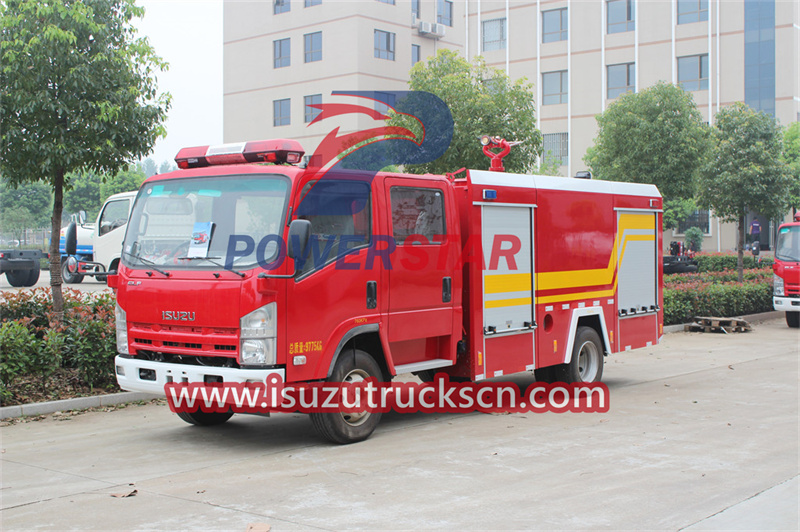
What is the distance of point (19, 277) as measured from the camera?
84.4 ft

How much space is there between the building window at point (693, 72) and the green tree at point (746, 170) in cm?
2451

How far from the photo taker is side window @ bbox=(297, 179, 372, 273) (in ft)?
23.8

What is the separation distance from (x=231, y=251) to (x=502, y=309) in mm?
3364

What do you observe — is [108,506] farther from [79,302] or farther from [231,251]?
[79,302]

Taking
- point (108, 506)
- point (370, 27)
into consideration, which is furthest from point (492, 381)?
point (370, 27)

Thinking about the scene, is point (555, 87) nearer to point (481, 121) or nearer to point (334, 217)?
point (481, 121)

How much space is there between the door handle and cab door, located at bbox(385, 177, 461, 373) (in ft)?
0.68

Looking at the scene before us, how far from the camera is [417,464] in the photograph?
22.9ft

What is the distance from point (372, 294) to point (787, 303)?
14325mm

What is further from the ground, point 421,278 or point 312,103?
point 312,103

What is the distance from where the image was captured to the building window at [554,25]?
5159cm

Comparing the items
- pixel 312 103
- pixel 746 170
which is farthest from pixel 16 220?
pixel 746 170

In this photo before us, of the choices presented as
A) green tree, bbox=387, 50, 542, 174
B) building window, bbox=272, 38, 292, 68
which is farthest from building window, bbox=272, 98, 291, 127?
green tree, bbox=387, 50, 542, 174

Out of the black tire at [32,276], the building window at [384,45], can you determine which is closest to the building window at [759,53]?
the building window at [384,45]
